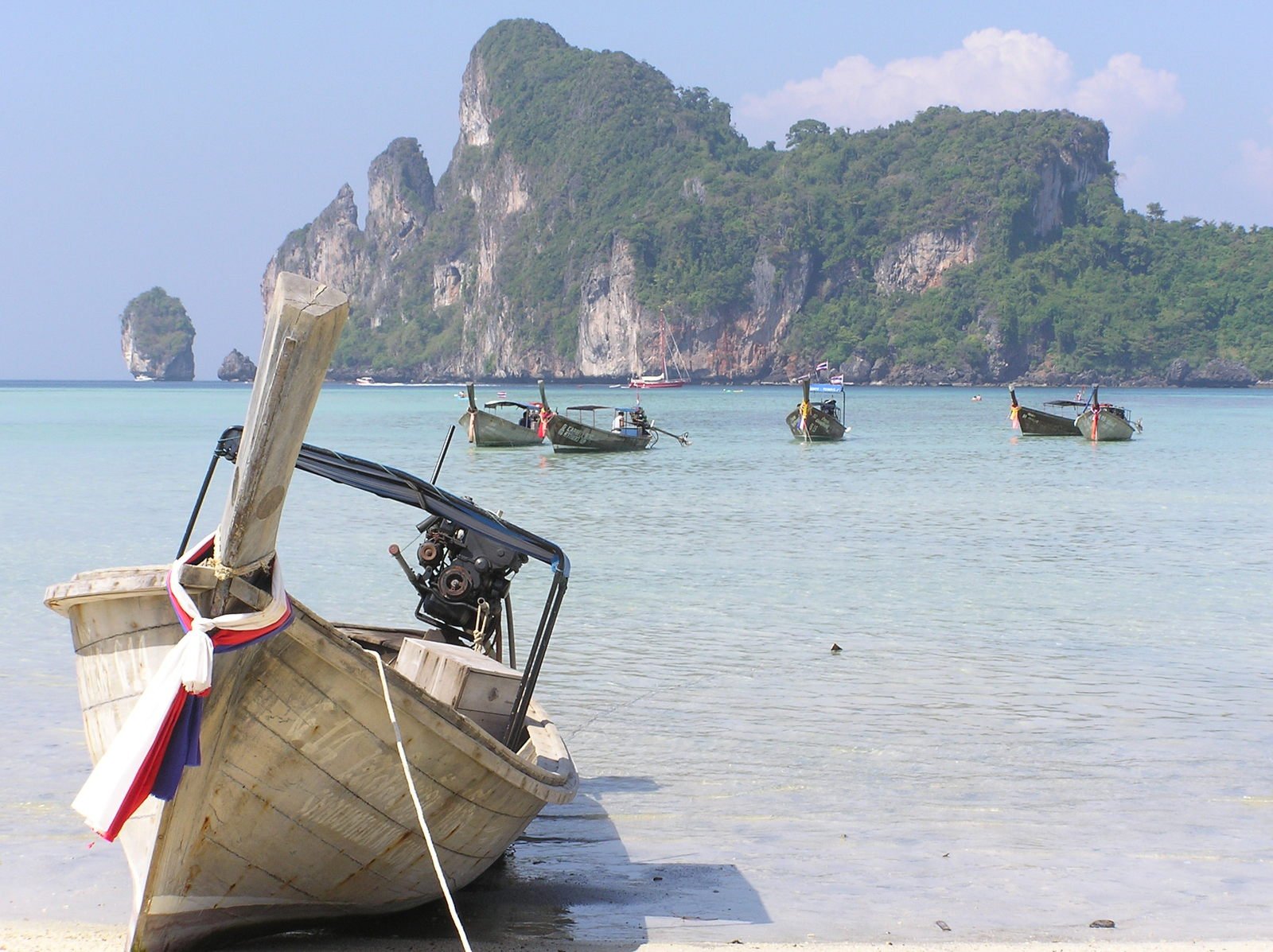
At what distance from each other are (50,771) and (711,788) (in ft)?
12.3

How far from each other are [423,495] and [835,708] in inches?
191

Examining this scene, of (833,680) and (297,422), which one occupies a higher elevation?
(297,422)

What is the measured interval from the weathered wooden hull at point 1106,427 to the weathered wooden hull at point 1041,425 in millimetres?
1593

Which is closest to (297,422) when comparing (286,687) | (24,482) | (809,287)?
(286,687)

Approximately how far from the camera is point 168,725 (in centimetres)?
423

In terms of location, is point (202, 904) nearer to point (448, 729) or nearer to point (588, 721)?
point (448, 729)

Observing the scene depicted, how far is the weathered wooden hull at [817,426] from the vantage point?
47.8 metres

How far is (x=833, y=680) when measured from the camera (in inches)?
432

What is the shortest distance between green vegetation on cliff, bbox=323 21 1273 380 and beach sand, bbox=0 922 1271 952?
145551 mm

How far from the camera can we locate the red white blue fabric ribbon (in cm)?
418

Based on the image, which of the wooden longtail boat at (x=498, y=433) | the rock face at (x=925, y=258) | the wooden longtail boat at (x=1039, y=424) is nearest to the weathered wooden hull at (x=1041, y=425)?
the wooden longtail boat at (x=1039, y=424)

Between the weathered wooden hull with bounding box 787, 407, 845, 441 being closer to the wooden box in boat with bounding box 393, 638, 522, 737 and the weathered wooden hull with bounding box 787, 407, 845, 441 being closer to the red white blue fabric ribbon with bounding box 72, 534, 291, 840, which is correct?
the wooden box in boat with bounding box 393, 638, 522, 737

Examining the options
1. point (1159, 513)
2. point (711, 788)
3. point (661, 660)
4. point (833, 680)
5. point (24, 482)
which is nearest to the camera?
point (711, 788)

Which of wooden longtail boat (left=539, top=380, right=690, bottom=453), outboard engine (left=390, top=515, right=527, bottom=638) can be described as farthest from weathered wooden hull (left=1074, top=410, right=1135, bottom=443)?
outboard engine (left=390, top=515, right=527, bottom=638)
